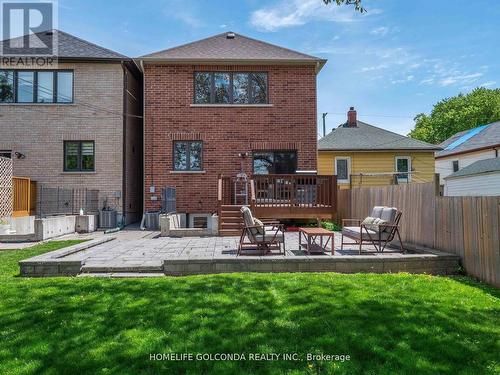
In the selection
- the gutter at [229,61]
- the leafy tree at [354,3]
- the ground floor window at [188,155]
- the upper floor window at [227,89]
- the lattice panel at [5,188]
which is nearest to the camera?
the leafy tree at [354,3]

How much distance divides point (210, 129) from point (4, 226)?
8.13 m

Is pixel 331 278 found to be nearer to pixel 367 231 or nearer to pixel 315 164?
pixel 367 231

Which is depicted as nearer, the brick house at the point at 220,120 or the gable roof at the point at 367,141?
the brick house at the point at 220,120

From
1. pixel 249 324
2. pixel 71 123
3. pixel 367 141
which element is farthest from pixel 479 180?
pixel 71 123

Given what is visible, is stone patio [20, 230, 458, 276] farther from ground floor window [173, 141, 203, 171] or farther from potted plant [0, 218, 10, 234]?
ground floor window [173, 141, 203, 171]

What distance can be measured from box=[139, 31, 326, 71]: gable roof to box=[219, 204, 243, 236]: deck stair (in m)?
6.57

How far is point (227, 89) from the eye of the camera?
49.6ft

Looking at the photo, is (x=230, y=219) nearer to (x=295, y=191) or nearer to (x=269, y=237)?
(x=295, y=191)

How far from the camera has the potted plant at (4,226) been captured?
11.2 metres

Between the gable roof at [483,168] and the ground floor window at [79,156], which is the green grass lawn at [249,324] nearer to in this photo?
the ground floor window at [79,156]

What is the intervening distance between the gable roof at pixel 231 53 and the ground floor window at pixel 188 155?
11.4ft

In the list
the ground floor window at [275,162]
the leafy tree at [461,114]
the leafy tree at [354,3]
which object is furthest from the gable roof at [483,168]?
the leafy tree at [461,114]

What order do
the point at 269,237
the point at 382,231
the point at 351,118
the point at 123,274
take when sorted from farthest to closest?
the point at 351,118
the point at 382,231
the point at 269,237
the point at 123,274

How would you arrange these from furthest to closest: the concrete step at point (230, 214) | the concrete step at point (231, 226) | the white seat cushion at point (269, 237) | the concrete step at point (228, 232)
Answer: the concrete step at point (230, 214), the concrete step at point (231, 226), the concrete step at point (228, 232), the white seat cushion at point (269, 237)
